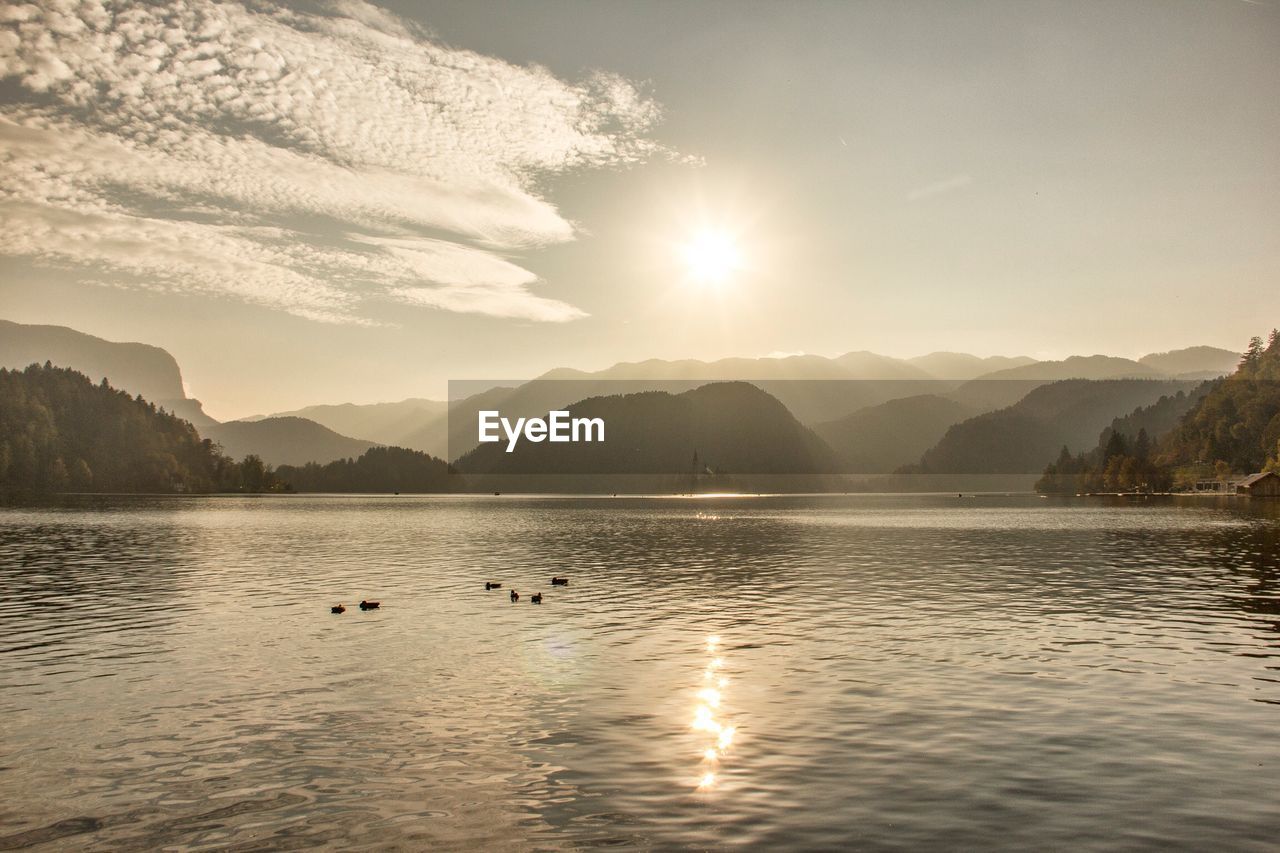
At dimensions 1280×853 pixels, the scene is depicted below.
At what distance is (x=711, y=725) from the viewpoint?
2978 cm

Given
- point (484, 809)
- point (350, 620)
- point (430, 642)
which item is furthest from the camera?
point (350, 620)

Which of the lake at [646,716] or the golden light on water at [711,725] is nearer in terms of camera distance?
the lake at [646,716]

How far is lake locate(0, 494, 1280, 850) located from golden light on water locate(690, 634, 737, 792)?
153 millimetres

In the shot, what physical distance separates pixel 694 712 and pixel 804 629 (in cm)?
2012

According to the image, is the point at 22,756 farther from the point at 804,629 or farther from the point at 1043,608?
the point at 1043,608

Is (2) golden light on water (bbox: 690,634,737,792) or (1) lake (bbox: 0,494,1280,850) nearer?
(1) lake (bbox: 0,494,1280,850)

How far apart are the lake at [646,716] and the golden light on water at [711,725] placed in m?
0.15

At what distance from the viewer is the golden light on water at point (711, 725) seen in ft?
81.1

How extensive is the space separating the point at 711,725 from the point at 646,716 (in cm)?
251

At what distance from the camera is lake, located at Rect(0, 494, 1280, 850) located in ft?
68.9

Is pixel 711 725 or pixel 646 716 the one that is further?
pixel 646 716

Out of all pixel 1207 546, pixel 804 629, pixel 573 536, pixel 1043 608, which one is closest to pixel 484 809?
pixel 804 629

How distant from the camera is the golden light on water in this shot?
2473 centimetres

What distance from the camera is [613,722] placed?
30297 mm
